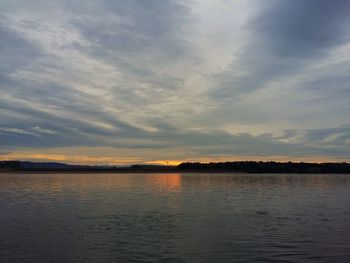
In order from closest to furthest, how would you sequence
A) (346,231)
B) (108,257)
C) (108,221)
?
1. (108,257)
2. (346,231)
3. (108,221)

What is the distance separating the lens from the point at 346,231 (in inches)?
1286

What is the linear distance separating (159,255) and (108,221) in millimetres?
13837

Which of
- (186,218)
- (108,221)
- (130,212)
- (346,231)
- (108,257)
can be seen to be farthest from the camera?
(130,212)

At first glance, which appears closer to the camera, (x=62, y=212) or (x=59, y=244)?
(x=59, y=244)

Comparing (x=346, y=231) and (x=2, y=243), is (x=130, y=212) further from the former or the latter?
(x=346, y=231)

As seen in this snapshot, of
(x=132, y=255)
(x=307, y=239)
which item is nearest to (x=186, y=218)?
(x=307, y=239)

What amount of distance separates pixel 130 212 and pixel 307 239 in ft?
66.3

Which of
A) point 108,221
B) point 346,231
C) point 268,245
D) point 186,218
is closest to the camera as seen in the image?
point 268,245

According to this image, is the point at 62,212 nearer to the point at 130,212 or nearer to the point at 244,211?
the point at 130,212

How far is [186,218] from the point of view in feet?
130

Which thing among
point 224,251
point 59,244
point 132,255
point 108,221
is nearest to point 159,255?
point 132,255

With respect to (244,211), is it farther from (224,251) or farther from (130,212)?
(224,251)

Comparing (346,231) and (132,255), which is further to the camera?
(346,231)

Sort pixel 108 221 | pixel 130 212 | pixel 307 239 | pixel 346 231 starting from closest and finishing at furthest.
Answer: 1. pixel 307 239
2. pixel 346 231
3. pixel 108 221
4. pixel 130 212
